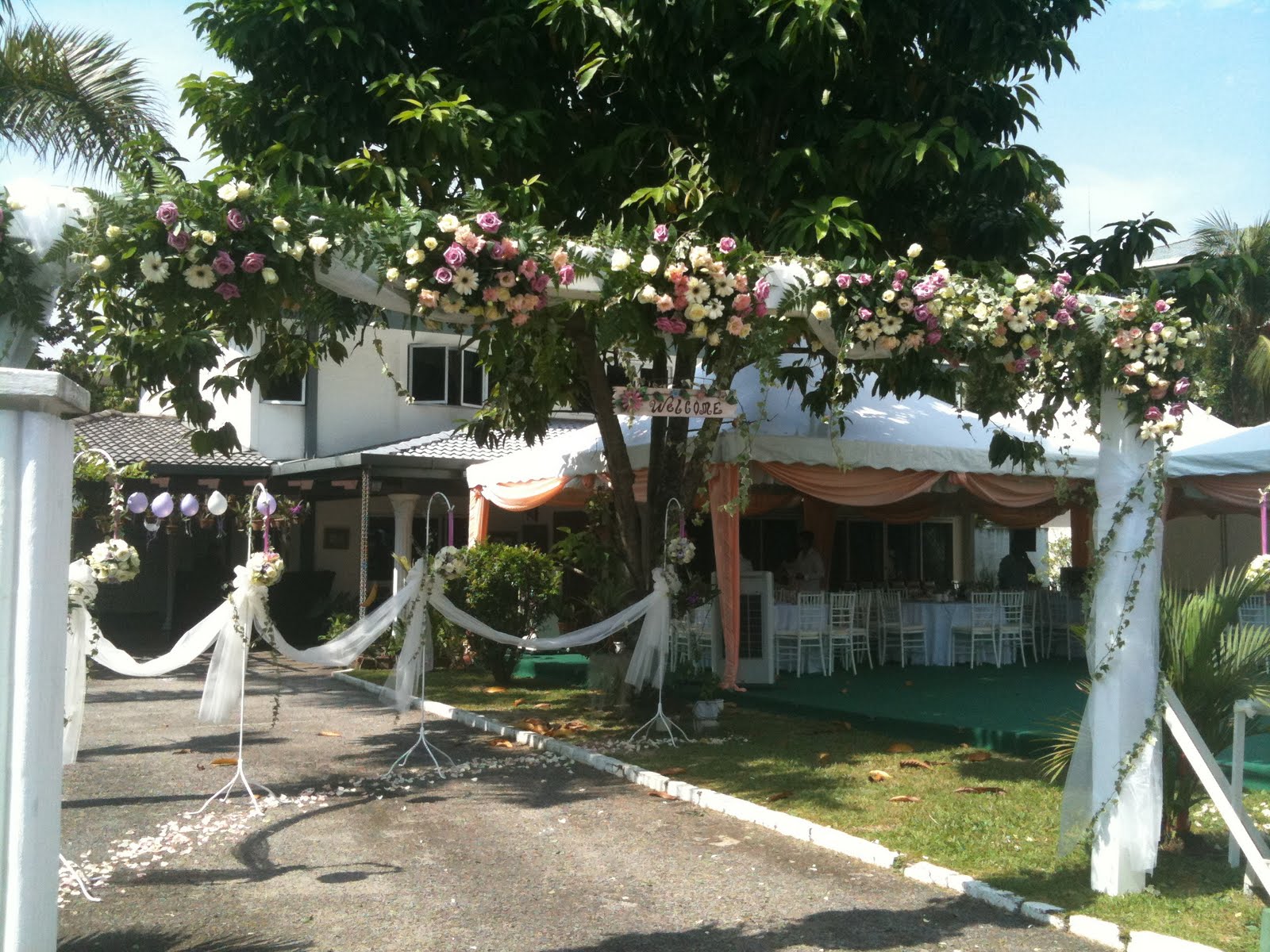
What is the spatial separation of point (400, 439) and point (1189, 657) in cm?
1729

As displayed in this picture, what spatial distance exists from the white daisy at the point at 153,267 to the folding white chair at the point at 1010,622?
491 inches

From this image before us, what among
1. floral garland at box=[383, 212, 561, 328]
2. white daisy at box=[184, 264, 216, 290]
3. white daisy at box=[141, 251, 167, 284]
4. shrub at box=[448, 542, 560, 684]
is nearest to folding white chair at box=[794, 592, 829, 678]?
shrub at box=[448, 542, 560, 684]

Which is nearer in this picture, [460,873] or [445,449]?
[460,873]

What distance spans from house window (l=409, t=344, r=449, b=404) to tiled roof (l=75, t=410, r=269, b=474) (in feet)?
10.2

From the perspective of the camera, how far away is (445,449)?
1977 centimetres

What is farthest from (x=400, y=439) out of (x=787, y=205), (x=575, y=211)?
(x=787, y=205)

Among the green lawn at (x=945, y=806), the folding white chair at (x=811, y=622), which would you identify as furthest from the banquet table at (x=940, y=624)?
the green lawn at (x=945, y=806)

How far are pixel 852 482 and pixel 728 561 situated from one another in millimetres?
1801

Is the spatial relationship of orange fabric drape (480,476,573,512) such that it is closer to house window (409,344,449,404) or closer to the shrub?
the shrub

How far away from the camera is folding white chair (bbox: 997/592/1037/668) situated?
15258 mm

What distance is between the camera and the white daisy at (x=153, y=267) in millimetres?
5027

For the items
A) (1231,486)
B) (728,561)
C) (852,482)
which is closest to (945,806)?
(728,561)

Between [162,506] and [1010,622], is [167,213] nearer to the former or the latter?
[162,506]

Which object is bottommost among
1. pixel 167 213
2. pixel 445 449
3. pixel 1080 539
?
pixel 1080 539
